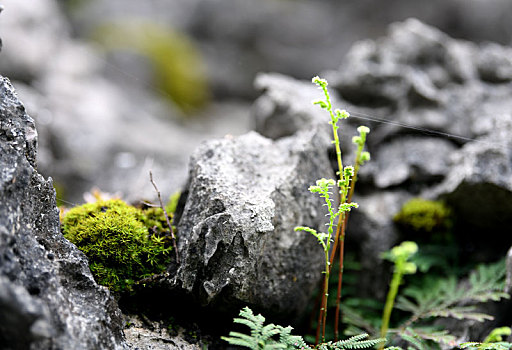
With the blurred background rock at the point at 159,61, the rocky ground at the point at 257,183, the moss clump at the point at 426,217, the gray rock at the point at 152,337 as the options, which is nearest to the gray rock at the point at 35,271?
the rocky ground at the point at 257,183

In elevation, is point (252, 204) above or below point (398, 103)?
below

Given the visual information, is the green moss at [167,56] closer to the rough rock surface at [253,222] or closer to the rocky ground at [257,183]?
the rocky ground at [257,183]

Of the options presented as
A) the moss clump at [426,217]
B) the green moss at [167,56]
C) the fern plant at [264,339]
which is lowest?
the fern plant at [264,339]

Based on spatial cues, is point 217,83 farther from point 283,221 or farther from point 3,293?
point 3,293

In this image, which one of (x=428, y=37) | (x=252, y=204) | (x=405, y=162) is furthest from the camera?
(x=428, y=37)

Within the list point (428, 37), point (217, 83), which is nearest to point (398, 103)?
point (428, 37)

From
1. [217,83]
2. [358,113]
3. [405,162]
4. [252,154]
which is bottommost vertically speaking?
[252,154]
